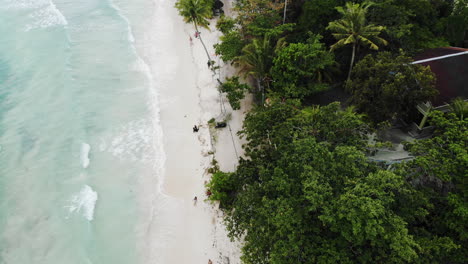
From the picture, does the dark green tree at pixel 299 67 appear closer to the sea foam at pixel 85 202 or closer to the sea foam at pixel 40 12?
the sea foam at pixel 85 202

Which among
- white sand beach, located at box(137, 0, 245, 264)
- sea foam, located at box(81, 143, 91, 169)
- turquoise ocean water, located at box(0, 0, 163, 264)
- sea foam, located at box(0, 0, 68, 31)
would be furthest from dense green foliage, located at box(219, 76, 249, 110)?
sea foam, located at box(0, 0, 68, 31)

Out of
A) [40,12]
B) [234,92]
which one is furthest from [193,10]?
[40,12]

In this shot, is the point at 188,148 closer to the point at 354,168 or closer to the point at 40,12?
the point at 354,168

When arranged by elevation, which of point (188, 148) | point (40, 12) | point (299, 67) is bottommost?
point (188, 148)

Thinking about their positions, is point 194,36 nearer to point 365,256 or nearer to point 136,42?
point 136,42

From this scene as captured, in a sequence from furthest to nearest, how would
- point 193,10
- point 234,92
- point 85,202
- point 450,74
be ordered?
point 193,10 → point 234,92 → point 85,202 → point 450,74

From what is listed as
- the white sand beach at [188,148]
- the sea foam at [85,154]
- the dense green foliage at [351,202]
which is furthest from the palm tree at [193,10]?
the dense green foliage at [351,202]

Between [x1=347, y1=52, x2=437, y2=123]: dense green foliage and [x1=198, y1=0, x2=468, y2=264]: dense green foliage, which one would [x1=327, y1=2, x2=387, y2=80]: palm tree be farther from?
[x1=347, y1=52, x2=437, y2=123]: dense green foliage
